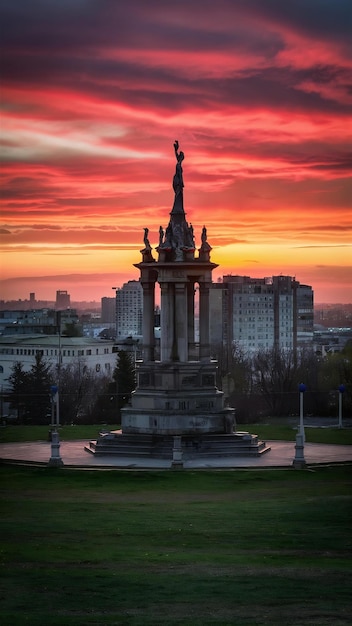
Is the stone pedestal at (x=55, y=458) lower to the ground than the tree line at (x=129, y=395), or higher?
lower

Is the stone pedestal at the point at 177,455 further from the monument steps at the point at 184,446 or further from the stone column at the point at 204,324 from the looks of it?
the stone column at the point at 204,324

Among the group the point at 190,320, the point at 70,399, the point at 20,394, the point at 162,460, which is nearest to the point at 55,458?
the point at 162,460

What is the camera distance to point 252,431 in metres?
60.2

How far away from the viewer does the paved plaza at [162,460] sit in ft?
154

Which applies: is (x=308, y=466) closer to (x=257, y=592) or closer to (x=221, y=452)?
(x=221, y=452)

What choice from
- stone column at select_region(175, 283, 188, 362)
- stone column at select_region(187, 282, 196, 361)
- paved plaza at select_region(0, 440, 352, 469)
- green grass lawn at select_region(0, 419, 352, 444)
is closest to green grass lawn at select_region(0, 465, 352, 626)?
paved plaza at select_region(0, 440, 352, 469)

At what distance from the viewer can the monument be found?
5116 cm

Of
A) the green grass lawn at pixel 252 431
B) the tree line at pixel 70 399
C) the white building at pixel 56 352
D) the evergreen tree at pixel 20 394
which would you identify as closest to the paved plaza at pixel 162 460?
the green grass lawn at pixel 252 431

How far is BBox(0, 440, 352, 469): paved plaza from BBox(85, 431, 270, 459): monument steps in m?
0.45

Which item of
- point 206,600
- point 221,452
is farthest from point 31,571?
point 221,452

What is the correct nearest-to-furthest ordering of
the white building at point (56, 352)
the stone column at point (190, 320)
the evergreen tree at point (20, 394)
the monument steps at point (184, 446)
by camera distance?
the monument steps at point (184, 446), the stone column at point (190, 320), the evergreen tree at point (20, 394), the white building at point (56, 352)

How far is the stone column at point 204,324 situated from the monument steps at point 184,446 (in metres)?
4.12

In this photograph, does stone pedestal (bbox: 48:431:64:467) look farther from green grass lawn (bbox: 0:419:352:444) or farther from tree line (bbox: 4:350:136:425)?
tree line (bbox: 4:350:136:425)

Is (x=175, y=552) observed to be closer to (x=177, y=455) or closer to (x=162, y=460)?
(x=177, y=455)
